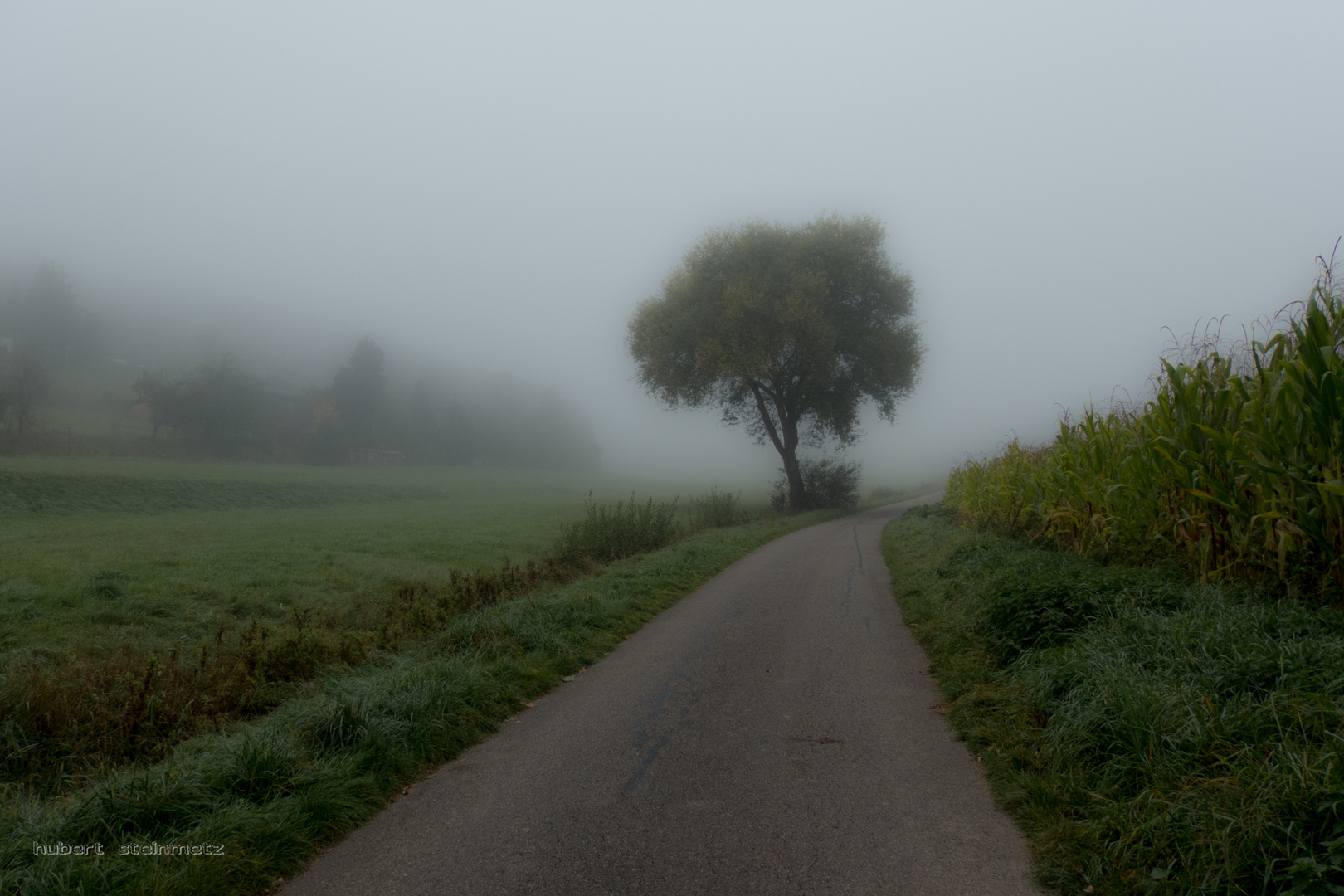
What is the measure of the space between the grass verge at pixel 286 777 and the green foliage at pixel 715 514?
15308 mm

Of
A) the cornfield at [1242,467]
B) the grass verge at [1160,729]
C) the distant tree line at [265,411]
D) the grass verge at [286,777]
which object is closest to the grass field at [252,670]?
the grass verge at [286,777]

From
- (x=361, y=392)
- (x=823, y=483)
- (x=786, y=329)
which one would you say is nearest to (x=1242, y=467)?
(x=786, y=329)

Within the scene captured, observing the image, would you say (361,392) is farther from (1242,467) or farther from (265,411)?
(1242,467)

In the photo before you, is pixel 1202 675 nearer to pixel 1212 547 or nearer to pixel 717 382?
pixel 1212 547

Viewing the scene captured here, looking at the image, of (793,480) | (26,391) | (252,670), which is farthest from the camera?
(26,391)

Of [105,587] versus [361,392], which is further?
[361,392]

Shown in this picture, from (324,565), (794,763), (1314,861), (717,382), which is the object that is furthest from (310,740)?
(717,382)

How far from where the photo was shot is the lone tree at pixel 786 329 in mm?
27812

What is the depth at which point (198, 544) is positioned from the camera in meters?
16.0

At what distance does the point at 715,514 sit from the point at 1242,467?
→ 60.5ft

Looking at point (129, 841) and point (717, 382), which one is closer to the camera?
point (129, 841)

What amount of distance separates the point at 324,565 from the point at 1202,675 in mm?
15188

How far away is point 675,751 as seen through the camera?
4.25m

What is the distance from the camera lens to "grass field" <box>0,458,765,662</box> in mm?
9414
